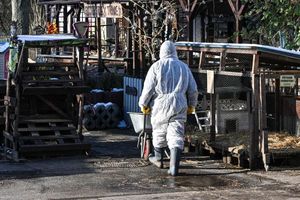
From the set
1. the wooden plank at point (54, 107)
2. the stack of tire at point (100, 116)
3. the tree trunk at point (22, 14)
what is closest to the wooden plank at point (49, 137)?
the wooden plank at point (54, 107)

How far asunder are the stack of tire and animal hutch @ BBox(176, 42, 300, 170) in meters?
2.89

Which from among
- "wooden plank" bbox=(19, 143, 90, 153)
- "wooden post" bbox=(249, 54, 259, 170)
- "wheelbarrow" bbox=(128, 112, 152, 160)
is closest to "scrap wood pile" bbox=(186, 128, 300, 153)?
"wooden post" bbox=(249, 54, 259, 170)

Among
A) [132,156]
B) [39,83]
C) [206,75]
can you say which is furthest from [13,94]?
[206,75]

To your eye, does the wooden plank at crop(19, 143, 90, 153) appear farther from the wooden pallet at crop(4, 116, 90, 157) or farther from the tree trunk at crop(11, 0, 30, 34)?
Answer: the tree trunk at crop(11, 0, 30, 34)

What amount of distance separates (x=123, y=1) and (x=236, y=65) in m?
9.32

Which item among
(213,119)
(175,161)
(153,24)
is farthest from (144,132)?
(153,24)

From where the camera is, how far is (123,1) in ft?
71.6

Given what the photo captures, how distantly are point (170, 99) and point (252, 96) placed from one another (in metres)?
1.31

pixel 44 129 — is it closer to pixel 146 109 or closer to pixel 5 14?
pixel 146 109

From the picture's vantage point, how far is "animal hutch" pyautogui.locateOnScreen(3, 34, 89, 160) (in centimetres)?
1163

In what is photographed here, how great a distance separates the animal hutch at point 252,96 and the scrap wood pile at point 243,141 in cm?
2

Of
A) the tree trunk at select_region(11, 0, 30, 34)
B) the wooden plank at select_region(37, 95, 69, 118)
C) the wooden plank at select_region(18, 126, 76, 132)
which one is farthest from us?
the tree trunk at select_region(11, 0, 30, 34)

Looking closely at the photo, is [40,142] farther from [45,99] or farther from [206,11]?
[206,11]

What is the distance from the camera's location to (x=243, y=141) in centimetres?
1124
